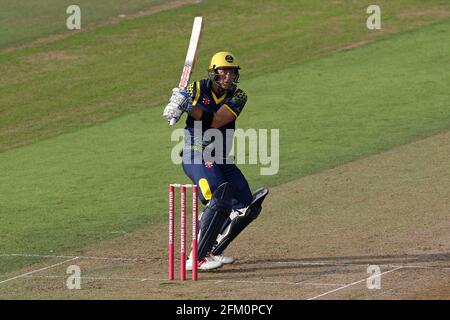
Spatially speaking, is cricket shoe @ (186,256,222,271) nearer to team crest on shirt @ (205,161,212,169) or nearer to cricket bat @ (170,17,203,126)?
team crest on shirt @ (205,161,212,169)

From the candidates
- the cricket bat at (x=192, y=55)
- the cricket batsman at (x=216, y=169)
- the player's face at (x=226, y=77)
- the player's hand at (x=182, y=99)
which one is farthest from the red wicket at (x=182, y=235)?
the player's face at (x=226, y=77)

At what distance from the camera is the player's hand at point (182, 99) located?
12.9 m

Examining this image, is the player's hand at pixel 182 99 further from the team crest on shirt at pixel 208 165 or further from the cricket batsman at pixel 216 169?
the team crest on shirt at pixel 208 165

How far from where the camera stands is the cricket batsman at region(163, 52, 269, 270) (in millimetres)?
13211

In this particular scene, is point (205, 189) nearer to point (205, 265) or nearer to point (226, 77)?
point (205, 265)

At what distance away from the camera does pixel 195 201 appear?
41.6 ft

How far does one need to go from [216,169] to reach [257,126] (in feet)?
30.7

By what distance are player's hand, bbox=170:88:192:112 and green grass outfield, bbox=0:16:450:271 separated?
2.85 m

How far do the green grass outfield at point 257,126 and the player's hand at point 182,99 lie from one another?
9.35 ft

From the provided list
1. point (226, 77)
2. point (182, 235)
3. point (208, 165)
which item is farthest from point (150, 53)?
point (182, 235)

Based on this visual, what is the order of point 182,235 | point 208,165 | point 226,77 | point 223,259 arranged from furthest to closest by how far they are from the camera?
point 223,259
point 226,77
point 208,165
point 182,235

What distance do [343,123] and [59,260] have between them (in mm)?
9879

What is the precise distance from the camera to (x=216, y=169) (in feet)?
44.2
